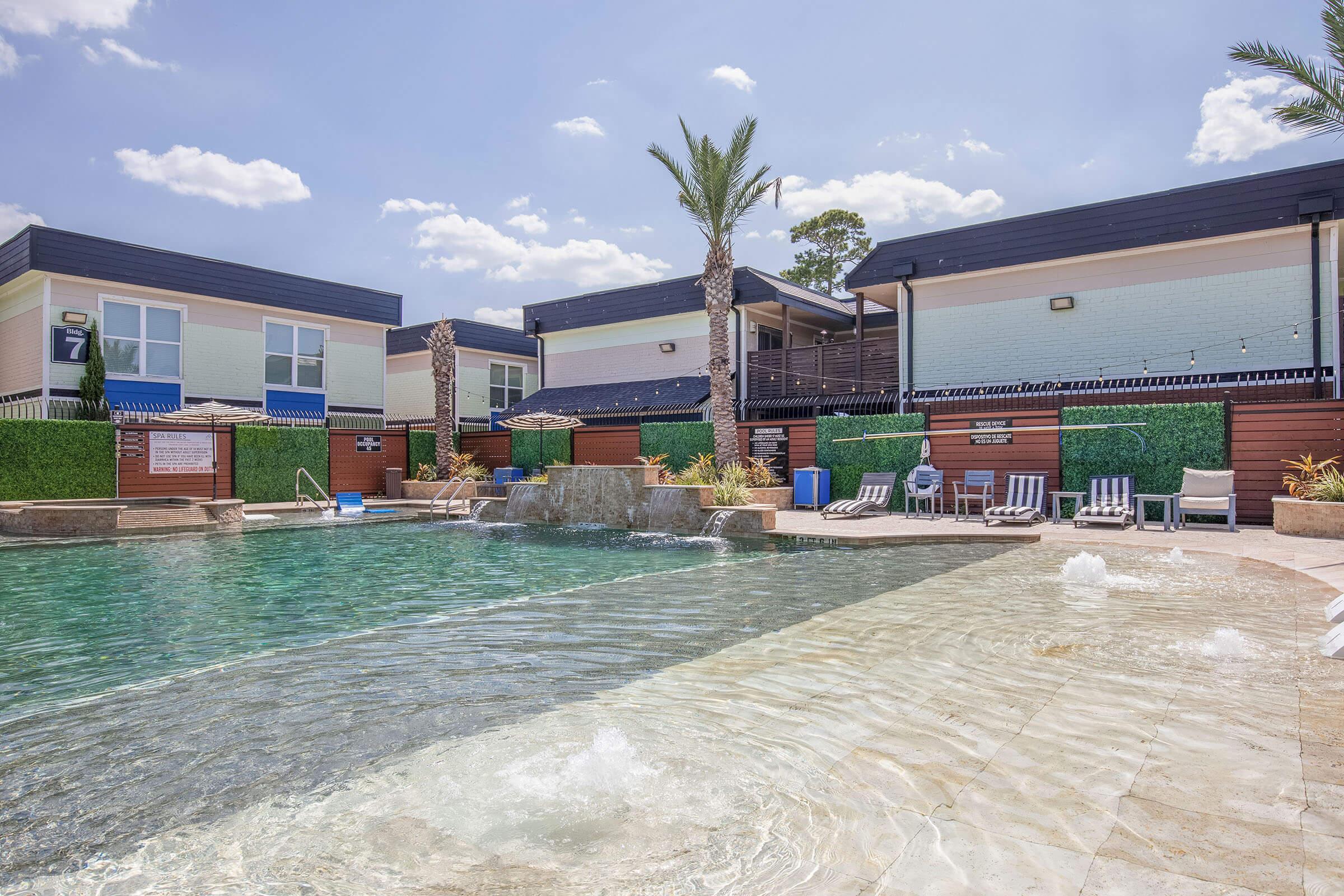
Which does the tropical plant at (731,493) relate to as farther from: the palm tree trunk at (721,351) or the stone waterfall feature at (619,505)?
the palm tree trunk at (721,351)

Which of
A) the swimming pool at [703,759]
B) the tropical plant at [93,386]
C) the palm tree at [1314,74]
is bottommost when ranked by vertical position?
the swimming pool at [703,759]

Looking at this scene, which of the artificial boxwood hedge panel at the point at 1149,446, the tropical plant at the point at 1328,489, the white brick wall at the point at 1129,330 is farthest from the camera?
the white brick wall at the point at 1129,330

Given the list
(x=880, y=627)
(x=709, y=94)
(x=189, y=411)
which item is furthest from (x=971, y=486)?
(x=189, y=411)

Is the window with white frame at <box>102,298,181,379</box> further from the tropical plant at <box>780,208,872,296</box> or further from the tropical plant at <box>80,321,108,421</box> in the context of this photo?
the tropical plant at <box>780,208,872,296</box>

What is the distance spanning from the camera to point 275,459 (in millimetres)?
19656


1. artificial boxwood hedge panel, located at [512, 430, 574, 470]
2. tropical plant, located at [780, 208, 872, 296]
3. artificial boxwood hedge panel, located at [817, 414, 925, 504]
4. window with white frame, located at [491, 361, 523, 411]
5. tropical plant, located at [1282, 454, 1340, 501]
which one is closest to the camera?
tropical plant, located at [1282, 454, 1340, 501]

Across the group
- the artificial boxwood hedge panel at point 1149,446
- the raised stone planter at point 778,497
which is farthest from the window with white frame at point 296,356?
the artificial boxwood hedge panel at point 1149,446

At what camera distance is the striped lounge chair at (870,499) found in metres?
14.2

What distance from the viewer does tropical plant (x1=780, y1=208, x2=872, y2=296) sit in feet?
124

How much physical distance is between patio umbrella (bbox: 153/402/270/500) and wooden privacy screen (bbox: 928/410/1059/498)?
15179 millimetres

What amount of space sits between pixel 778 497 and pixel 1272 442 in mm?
8753

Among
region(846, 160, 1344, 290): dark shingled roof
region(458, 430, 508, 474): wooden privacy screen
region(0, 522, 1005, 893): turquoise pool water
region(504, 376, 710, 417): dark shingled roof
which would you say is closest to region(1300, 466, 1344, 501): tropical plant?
region(0, 522, 1005, 893): turquoise pool water

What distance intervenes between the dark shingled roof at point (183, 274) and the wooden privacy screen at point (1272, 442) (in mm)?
23033

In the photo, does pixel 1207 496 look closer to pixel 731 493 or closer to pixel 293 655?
pixel 731 493
